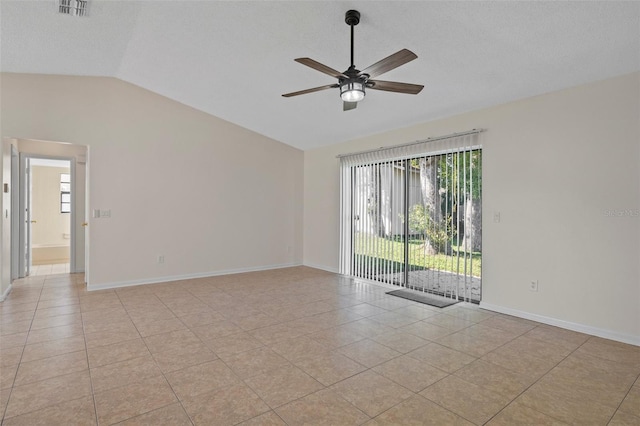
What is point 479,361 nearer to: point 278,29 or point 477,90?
point 477,90

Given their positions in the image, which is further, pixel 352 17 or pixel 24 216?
pixel 24 216

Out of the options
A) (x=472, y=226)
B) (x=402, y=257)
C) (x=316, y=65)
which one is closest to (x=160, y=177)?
(x=316, y=65)

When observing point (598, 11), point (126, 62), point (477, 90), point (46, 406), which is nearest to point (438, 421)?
point (46, 406)

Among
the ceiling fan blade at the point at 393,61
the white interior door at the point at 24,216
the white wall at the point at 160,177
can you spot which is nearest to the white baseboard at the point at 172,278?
the white wall at the point at 160,177

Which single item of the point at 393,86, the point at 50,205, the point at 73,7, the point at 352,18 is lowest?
the point at 50,205

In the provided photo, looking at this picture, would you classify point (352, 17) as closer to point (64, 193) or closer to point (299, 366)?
point (299, 366)

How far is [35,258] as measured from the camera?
290 inches

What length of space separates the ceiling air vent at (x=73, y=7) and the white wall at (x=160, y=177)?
1932 mm

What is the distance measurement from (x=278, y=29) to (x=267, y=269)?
15.2ft

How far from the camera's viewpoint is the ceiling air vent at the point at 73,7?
312cm

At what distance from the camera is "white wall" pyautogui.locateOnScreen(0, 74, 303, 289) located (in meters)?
4.79

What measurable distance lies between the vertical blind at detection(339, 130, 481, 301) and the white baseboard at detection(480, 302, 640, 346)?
0.44 meters

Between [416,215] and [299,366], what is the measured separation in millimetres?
3073

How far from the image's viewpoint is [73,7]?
3.19 meters
